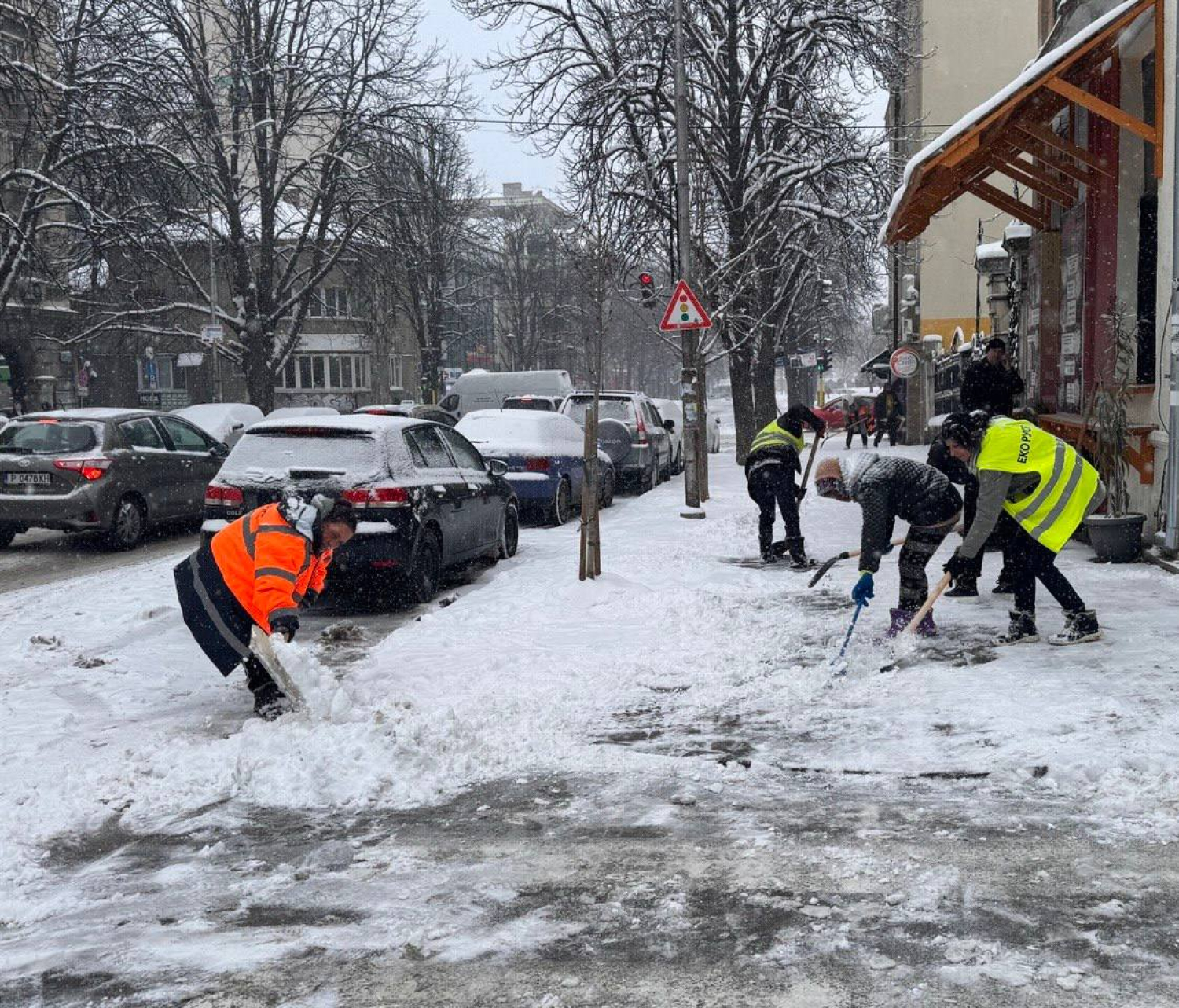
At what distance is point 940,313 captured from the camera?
3462cm

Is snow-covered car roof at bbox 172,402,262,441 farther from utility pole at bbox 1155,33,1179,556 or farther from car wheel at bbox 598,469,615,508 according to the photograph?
utility pole at bbox 1155,33,1179,556

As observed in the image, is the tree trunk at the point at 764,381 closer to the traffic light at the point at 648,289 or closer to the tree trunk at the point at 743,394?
the tree trunk at the point at 743,394

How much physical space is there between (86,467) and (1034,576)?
9669mm

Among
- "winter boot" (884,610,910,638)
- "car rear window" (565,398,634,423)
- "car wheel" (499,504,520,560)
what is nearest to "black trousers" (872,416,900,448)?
"car rear window" (565,398,634,423)

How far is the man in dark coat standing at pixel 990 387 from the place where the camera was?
10922 mm

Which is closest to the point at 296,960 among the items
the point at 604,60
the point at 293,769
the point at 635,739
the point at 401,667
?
the point at 293,769

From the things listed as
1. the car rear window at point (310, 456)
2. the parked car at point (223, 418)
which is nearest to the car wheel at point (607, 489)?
the parked car at point (223, 418)

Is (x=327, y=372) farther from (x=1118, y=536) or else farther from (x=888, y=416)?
(x=1118, y=536)

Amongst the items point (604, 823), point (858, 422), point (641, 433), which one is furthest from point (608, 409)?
point (604, 823)

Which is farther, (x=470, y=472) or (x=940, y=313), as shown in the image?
(x=940, y=313)

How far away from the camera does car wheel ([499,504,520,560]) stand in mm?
12203

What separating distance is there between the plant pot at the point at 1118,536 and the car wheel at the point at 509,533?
17.4 feet

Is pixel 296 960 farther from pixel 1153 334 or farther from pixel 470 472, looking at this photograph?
pixel 1153 334

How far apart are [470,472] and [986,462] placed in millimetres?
5409
